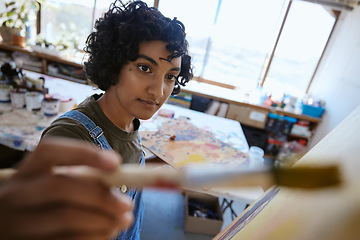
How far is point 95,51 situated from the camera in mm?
1016

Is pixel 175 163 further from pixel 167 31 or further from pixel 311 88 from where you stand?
pixel 311 88

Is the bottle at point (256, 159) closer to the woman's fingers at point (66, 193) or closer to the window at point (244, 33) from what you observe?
the woman's fingers at point (66, 193)

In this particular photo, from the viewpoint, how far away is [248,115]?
Answer: 3293 mm

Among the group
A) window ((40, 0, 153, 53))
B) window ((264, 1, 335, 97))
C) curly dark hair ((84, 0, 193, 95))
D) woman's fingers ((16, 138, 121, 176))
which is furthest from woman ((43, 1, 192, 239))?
window ((264, 1, 335, 97))

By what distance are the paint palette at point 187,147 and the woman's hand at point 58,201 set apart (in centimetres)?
107

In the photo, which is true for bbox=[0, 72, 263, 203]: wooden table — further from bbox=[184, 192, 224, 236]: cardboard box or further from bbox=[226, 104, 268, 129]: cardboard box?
bbox=[226, 104, 268, 129]: cardboard box

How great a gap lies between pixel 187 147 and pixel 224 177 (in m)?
1.33

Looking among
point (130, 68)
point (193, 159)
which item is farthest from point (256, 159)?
point (130, 68)

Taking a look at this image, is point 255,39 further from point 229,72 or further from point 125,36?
point 125,36

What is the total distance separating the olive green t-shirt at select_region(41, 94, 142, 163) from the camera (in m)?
0.66

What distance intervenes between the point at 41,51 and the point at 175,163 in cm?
331

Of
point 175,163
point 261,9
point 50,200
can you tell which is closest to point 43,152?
point 50,200

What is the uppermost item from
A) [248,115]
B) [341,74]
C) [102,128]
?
[341,74]

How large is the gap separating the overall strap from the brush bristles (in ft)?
2.18
